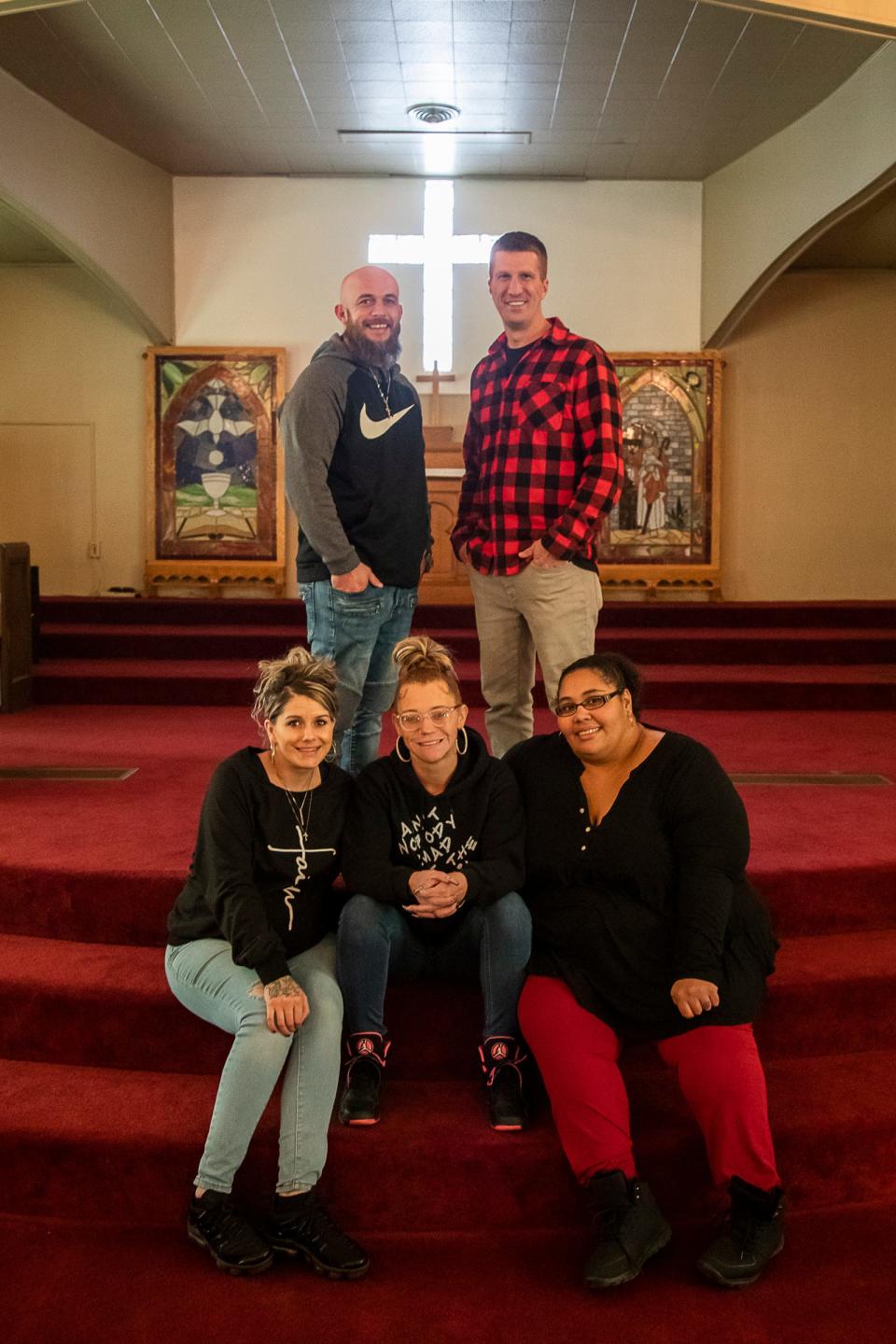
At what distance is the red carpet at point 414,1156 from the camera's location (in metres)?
1.96

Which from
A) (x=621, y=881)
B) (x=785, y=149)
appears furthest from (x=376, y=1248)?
(x=785, y=149)

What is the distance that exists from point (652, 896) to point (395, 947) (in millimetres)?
541

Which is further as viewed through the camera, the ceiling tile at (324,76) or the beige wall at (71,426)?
the beige wall at (71,426)

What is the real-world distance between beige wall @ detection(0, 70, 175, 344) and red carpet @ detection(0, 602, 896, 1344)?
16.6 feet

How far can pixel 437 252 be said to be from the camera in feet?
28.3

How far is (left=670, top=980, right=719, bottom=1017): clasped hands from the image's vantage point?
7.24 feet

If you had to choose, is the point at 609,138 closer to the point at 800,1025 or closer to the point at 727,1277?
the point at 800,1025

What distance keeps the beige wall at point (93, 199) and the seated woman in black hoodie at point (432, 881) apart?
5.55 m

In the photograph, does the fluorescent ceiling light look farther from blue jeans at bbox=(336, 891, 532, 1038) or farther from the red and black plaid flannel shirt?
blue jeans at bbox=(336, 891, 532, 1038)

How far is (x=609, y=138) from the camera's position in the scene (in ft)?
25.1

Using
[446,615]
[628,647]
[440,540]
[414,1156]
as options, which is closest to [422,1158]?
[414,1156]

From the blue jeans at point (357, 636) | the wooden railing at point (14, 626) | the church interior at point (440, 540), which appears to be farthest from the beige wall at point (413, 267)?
the blue jeans at point (357, 636)

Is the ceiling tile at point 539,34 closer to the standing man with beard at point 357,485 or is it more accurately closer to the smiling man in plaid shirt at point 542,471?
the smiling man in plaid shirt at point 542,471

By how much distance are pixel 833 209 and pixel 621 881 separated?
5838 mm
